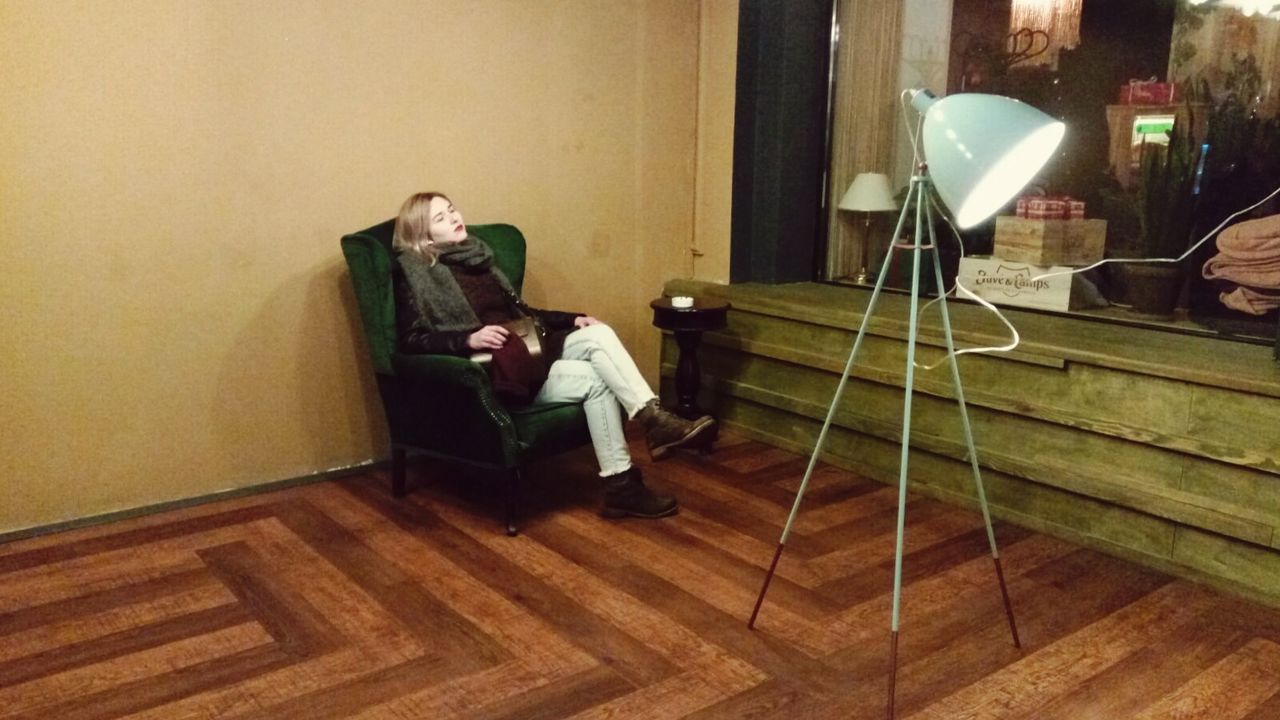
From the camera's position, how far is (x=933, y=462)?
3.55 metres

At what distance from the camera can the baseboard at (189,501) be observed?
10.2ft

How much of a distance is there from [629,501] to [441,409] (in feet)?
2.18

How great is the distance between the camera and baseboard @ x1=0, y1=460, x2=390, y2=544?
10.2ft

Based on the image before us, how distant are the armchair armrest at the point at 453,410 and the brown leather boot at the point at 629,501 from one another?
1.30 ft

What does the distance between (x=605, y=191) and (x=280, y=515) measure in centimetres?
182

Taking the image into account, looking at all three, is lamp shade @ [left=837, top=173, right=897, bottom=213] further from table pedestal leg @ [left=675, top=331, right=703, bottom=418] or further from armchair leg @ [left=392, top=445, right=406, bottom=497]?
armchair leg @ [left=392, top=445, right=406, bottom=497]

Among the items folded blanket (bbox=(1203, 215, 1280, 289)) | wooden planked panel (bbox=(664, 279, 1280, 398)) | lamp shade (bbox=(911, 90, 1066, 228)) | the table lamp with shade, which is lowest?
wooden planked panel (bbox=(664, 279, 1280, 398))

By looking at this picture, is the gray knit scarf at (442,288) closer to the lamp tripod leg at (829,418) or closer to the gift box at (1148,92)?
the lamp tripod leg at (829,418)

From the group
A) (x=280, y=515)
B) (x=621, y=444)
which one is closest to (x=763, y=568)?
(x=621, y=444)

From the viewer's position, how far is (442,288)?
3320mm

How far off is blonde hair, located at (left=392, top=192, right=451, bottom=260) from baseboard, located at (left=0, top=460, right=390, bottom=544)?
2.84 ft

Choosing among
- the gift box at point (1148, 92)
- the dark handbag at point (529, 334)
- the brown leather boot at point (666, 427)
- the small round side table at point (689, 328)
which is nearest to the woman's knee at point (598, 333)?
the dark handbag at point (529, 334)

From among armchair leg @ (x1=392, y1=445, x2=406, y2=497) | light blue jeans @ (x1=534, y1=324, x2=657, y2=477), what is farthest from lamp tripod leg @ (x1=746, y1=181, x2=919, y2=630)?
armchair leg @ (x1=392, y1=445, x2=406, y2=497)

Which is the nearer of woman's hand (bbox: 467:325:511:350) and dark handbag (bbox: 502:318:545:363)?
woman's hand (bbox: 467:325:511:350)
